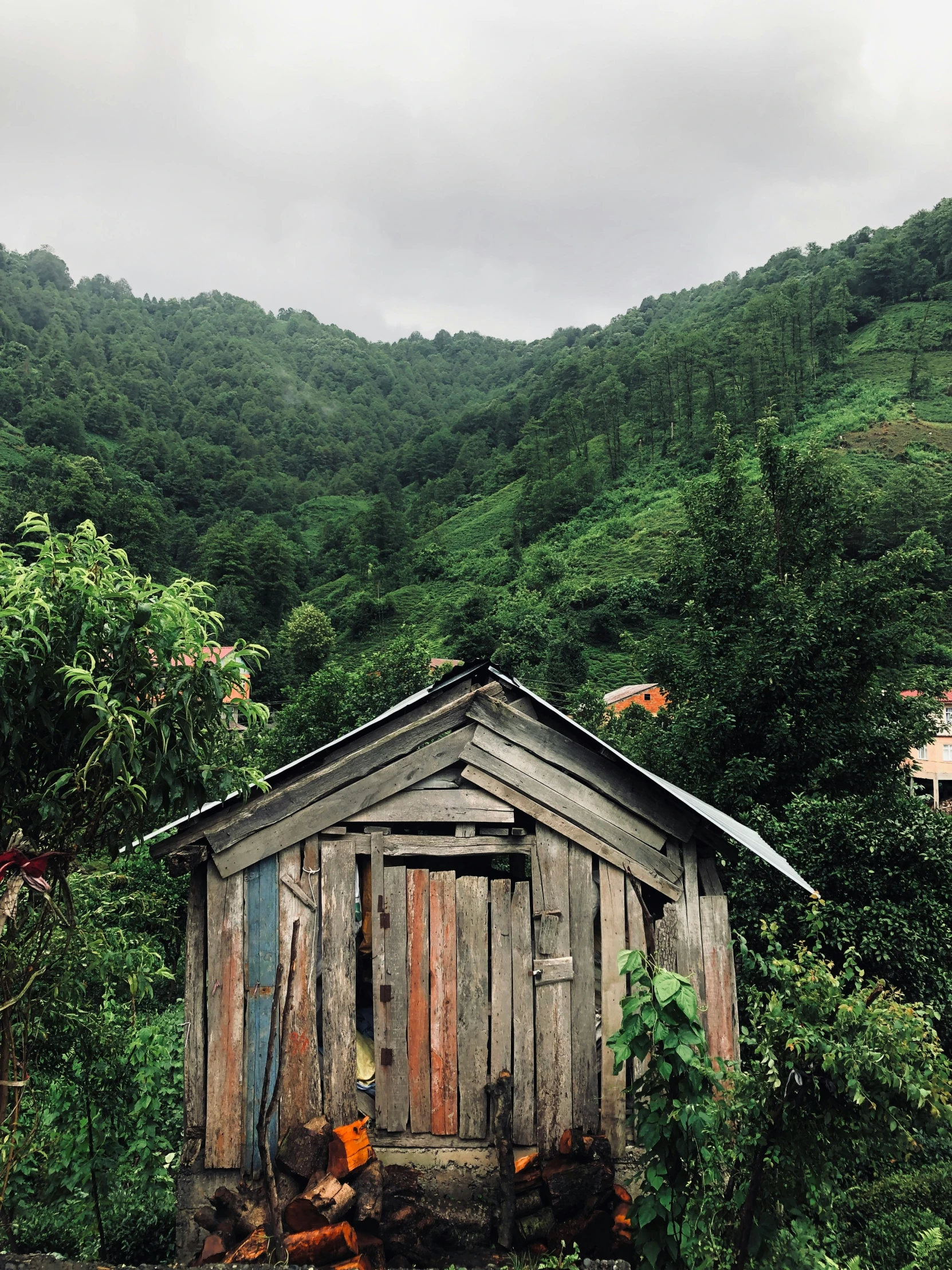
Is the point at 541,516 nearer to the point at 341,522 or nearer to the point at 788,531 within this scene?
the point at 341,522

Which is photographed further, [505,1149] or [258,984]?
[258,984]

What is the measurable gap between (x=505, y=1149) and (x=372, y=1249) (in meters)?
0.99

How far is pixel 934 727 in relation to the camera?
42.1 feet

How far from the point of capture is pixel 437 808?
541 centimetres

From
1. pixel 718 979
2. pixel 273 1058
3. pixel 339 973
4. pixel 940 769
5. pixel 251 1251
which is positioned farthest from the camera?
pixel 940 769

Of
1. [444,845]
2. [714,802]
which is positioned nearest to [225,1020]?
[444,845]

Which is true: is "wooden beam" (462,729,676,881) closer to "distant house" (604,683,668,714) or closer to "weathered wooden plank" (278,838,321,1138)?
"weathered wooden plank" (278,838,321,1138)

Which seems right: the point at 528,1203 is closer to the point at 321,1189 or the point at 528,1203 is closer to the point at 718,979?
the point at 321,1189

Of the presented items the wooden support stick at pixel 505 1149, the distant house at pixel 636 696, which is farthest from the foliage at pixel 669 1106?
the distant house at pixel 636 696

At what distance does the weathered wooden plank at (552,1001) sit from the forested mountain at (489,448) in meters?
36.7

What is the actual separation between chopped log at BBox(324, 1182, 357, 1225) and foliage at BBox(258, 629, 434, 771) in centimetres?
1190

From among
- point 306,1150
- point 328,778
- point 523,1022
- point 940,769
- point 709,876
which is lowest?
point 940,769

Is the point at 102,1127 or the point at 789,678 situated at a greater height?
the point at 789,678

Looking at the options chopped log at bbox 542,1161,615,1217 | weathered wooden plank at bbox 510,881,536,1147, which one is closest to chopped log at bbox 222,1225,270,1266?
weathered wooden plank at bbox 510,881,536,1147
